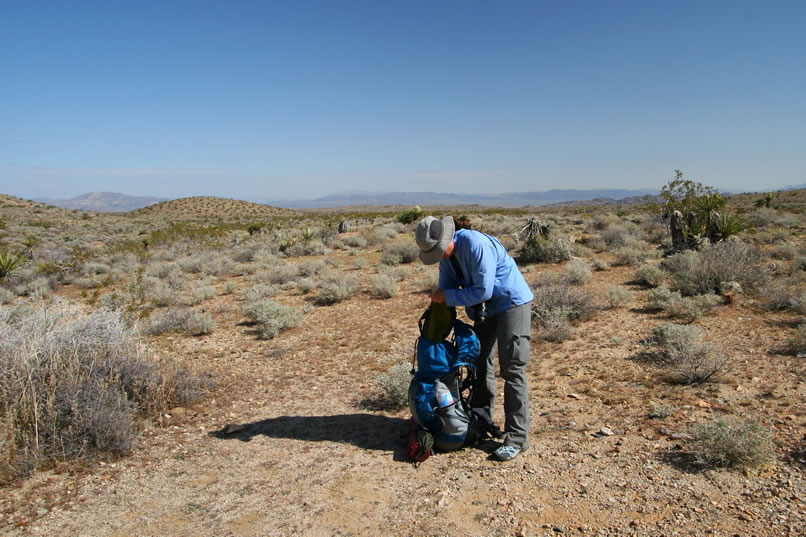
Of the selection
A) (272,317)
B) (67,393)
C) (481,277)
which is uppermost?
(481,277)

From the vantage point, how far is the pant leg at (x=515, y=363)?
3.32m

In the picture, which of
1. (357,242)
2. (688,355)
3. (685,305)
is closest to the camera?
(688,355)

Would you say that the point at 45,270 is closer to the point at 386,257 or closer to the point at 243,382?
the point at 386,257

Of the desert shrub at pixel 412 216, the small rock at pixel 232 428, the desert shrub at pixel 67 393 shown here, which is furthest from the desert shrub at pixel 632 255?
the desert shrub at pixel 412 216

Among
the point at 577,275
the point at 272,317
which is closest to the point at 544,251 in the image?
the point at 577,275

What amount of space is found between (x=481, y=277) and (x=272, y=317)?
5389 mm

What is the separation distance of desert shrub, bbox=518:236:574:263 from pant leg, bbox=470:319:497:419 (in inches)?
357

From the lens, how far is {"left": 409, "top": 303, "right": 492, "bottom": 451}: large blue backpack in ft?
11.3

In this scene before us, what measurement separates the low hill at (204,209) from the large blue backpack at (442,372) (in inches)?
2172

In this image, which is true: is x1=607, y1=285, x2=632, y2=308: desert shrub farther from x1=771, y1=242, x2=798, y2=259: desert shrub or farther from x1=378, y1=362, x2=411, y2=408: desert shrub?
x1=771, y1=242, x2=798, y2=259: desert shrub

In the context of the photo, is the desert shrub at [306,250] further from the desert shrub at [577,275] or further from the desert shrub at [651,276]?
the desert shrub at [651,276]

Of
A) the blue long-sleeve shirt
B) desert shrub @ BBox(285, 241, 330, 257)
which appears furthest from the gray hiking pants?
desert shrub @ BBox(285, 241, 330, 257)

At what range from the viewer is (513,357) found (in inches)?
132

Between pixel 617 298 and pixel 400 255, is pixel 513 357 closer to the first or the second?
pixel 617 298
